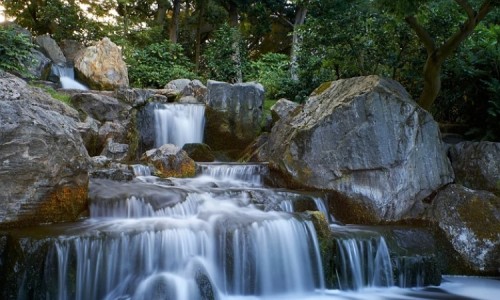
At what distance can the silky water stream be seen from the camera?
198 inches

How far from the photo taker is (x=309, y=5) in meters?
14.4

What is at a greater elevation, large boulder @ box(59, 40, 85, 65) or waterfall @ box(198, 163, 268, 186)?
large boulder @ box(59, 40, 85, 65)

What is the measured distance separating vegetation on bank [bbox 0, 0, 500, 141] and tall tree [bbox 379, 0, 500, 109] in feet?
0.06

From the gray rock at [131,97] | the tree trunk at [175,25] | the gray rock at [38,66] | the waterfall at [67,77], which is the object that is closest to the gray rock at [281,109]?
the gray rock at [131,97]

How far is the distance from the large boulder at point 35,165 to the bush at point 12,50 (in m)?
6.39

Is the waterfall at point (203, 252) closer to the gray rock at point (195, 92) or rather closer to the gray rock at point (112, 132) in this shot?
the gray rock at point (112, 132)

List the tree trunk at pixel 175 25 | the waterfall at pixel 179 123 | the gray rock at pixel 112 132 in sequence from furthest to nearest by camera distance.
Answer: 1. the tree trunk at pixel 175 25
2. the waterfall at pixel 179 123
3. the gray rock at pixel 112 132

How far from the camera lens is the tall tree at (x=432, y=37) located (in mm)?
7434

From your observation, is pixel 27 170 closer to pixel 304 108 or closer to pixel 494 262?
pixel 304 108

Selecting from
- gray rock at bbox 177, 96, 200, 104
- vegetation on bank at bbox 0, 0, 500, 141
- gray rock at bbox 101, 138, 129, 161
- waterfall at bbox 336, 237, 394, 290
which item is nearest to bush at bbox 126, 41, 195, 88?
vegetation on bank at bbox 0, 0, 500, 141

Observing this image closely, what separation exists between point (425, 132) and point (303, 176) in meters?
2.40

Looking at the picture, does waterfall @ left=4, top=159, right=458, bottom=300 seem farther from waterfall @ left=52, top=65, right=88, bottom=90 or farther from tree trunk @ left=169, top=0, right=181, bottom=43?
tree trunk @ left=169, top=0, right=181, bottom=43

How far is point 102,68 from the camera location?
50.6 feet

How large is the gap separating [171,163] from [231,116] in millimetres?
3958
